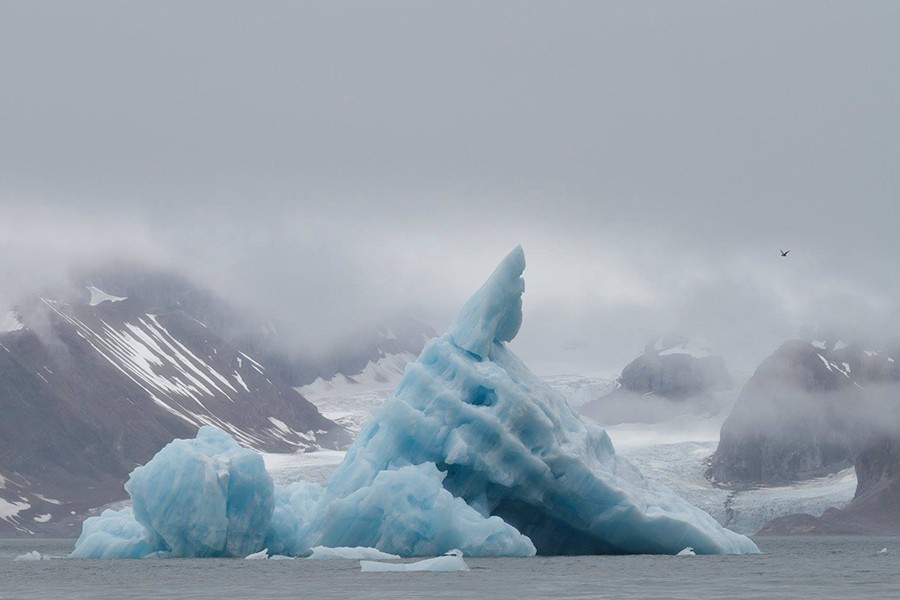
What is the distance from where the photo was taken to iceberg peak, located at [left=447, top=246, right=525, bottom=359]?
5875 cm

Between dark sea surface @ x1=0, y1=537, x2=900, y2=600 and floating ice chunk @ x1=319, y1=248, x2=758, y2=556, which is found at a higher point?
floating ice chunk @ x1=319, y1=248, x2=758, y2=556

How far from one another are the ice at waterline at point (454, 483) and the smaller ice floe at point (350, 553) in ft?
1.92

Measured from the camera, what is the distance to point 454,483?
5784cm

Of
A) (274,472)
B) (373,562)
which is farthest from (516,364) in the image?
(274,472)

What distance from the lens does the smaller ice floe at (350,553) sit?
53594 mm

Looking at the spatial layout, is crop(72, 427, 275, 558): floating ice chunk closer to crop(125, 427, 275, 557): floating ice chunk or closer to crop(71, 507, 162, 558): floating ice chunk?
crop(125, 427, 275, 557): floating ice chunk

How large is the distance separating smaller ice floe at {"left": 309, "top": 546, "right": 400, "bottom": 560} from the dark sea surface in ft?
1.73

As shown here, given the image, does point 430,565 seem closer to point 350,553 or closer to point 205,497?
point 350,553

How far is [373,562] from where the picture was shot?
161 feet

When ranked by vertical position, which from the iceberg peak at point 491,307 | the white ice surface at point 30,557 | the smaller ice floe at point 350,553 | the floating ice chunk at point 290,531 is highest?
the iceberg peak at point 491,307

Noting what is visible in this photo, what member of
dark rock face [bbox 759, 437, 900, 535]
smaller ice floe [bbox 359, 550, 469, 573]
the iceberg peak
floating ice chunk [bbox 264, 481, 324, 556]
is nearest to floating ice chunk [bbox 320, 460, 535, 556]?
floating ice chunk [bbox 264, 481, 324, 556]

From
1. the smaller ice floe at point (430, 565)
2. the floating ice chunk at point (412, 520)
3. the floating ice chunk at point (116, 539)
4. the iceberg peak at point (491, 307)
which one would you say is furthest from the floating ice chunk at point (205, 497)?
the iceberg peak at point (491, 307)

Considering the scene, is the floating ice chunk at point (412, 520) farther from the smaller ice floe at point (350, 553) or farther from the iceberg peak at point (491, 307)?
the iceberg peak at point (491, 307)

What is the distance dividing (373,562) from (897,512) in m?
141
